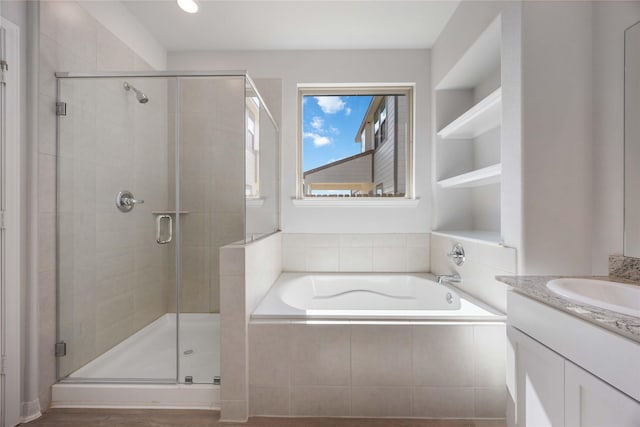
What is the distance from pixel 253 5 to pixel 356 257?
203 centimetres

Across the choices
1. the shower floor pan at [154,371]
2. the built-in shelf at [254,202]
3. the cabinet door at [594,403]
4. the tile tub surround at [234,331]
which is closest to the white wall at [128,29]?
the built-in shelf at [254,202]

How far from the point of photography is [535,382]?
96 cm

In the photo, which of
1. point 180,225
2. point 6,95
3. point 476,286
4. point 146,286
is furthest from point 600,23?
point 146,286

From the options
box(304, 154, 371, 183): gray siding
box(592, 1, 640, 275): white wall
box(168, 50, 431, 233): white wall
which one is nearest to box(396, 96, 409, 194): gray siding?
box(168, 50, 431, 233): white wall

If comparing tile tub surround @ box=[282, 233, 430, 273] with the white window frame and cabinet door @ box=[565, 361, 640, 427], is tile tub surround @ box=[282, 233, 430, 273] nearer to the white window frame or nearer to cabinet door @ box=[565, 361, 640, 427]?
the white window frame

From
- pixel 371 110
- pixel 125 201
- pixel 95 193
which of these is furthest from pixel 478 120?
pixel 95 193

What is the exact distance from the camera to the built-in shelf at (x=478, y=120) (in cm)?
159

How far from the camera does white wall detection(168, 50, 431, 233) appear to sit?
7.79 feet

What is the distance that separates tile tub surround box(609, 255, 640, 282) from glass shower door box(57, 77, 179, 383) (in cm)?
222

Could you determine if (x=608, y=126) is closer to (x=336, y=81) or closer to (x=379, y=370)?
(x=379, y=370)

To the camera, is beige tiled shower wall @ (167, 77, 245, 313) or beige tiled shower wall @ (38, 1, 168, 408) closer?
beige tiled shower wall @ (38, 1, 168, 408)

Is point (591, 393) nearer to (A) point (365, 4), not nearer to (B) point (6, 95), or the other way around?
(A) point (365, 4)

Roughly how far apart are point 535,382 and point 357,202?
A: 166 cm

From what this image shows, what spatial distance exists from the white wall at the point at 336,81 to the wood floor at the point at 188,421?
1.38 meters
